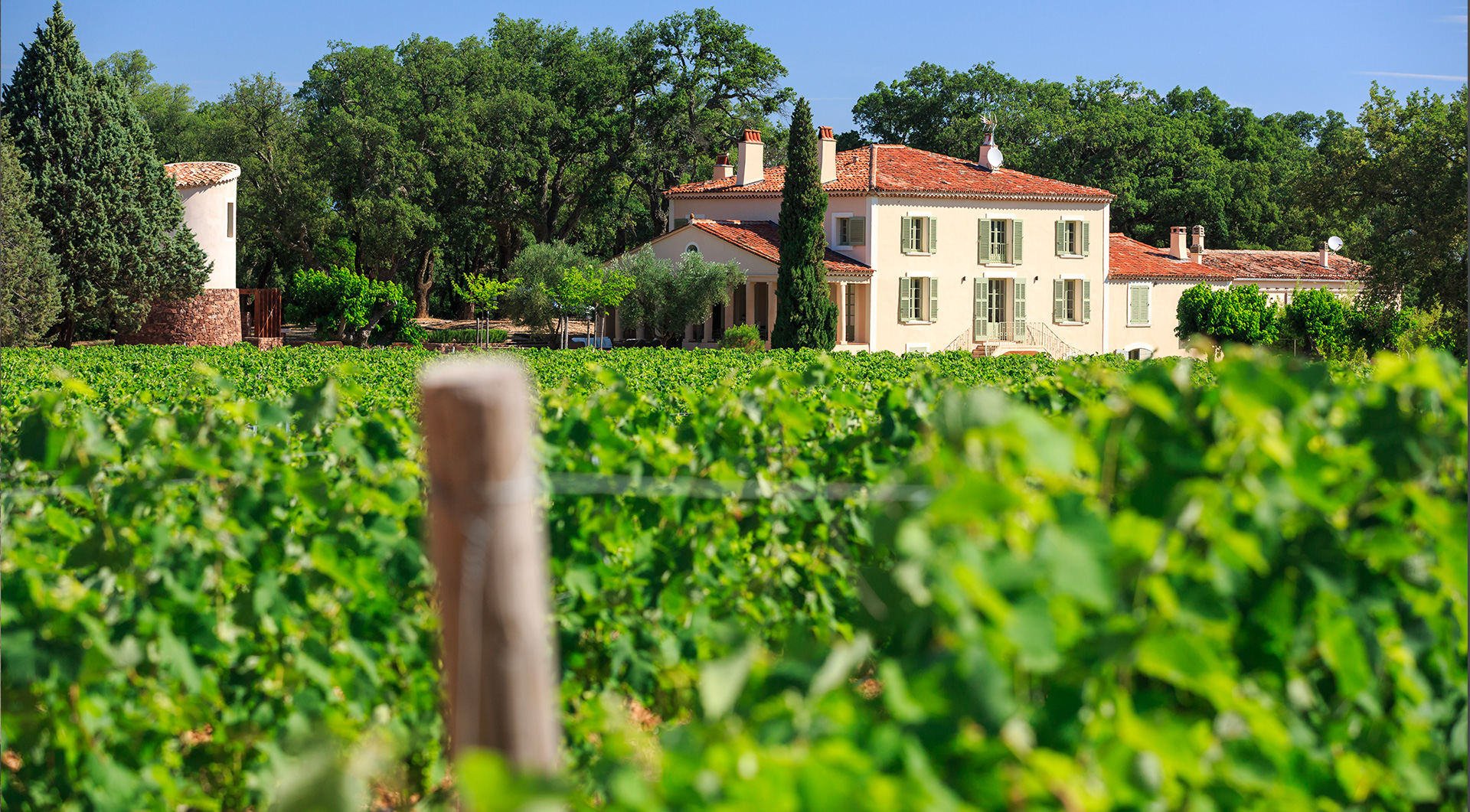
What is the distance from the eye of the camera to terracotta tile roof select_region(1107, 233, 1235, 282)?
3753 centimetres

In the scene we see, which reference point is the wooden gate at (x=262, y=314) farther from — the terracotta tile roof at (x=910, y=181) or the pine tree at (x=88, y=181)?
the terracotta tile roof at (x=910, y=181)

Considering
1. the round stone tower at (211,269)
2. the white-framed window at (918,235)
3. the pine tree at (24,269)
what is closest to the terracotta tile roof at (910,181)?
the white-framed window at (918,235)

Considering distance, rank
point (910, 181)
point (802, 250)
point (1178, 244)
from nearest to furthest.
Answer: point (802, 250)
point (910, 181)
point (1178, 244)

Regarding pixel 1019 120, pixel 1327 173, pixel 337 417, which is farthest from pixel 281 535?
pixel 1019 120

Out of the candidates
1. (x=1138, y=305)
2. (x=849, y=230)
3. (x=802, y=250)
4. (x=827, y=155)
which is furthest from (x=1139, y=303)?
(x=802, y=250)

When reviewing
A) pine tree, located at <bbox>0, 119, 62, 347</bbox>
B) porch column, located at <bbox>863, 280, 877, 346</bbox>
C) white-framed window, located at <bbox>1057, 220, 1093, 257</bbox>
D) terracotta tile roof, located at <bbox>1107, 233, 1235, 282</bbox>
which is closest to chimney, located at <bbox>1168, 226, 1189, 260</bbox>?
terracotta tile roof, located at <bbox>1107, 233, 1235, 282</bbox>

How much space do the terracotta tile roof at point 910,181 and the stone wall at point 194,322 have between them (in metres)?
13.4

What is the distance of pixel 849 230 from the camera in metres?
34.2

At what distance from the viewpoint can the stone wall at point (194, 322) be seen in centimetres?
2973

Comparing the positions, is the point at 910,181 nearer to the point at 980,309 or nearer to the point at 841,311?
the point at 980,309

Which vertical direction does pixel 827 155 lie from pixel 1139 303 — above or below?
above

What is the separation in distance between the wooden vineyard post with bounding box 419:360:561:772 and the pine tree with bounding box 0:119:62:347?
25021 millimetres

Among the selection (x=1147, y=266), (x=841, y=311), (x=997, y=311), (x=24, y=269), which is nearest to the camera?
(x=24, y=269)

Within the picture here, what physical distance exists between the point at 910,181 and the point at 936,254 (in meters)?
2.23
